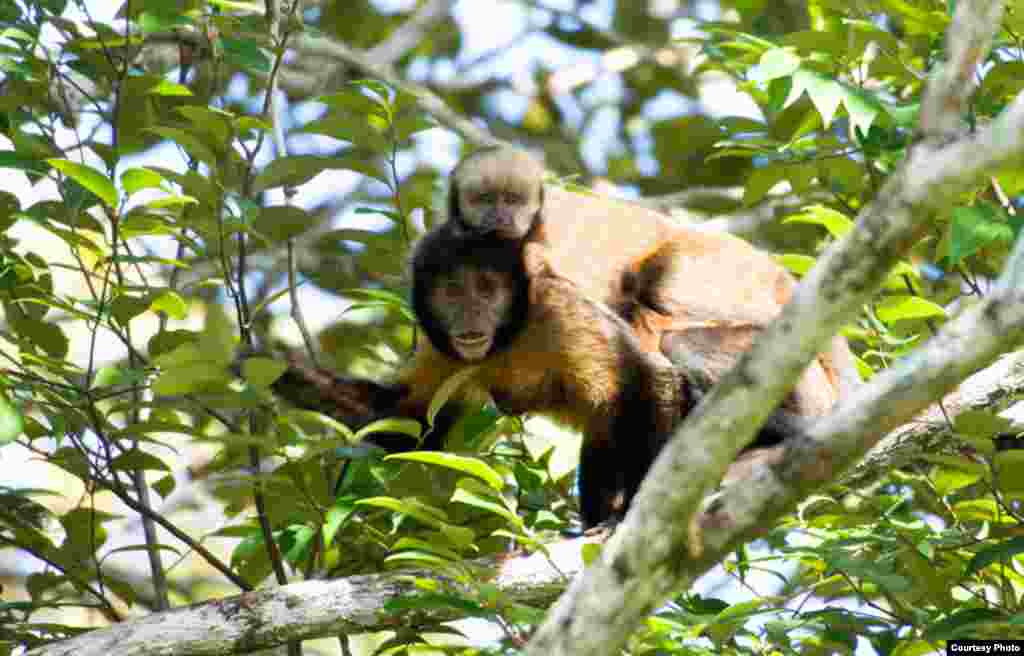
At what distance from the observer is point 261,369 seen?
3.50m

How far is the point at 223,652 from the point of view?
163 inches

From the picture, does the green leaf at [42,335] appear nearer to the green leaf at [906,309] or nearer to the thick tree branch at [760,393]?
the green leaf at [906,309]

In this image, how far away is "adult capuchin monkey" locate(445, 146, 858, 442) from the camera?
5.69m

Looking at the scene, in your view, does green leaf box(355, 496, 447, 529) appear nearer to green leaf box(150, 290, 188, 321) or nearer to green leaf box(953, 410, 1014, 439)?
green leaf box(150, 290, 188, 321)

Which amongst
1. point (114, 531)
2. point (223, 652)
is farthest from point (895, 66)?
point (114, 531)

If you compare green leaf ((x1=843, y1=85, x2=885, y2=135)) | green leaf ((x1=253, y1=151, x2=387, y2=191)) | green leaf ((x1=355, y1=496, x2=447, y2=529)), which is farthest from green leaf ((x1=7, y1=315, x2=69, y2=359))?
green leaf ((x1=843, y1=85, x2=885, y2=135))

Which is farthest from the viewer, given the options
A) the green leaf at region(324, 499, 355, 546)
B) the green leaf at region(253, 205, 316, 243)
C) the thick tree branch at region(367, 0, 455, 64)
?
the thick tree branch at region(367, 0, 455, 64)

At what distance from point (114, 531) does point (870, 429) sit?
7552 millimetres

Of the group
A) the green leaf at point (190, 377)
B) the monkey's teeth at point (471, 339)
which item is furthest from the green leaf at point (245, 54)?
the green leaf at point (190, 377)

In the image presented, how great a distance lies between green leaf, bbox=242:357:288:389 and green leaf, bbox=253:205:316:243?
1.54m

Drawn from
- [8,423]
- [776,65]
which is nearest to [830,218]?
[776,65]

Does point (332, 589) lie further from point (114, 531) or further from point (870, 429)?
point (114, 531)

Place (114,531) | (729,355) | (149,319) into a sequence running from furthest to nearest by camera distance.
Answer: (149,319) < (114,531) < (729,355)

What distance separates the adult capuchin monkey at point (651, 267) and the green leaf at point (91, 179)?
175 cm
